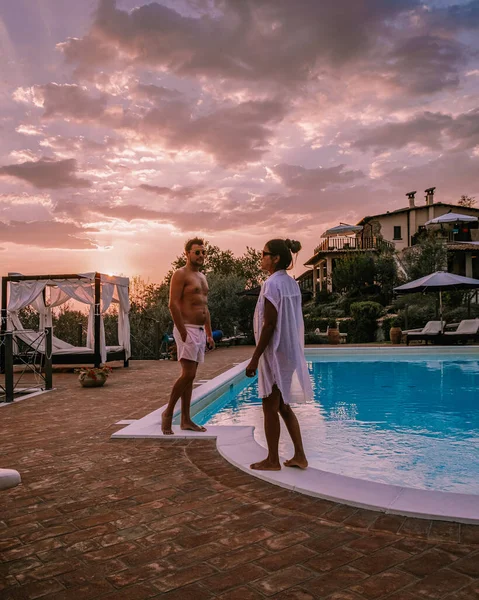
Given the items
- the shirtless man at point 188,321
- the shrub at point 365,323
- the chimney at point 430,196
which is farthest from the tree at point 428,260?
the shirtless man at point 188,321

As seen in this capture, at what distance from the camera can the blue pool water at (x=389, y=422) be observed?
477 cm

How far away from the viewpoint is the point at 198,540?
2.42 m

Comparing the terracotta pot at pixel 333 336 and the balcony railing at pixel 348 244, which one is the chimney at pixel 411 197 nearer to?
the balcony railing at pixel 348 244

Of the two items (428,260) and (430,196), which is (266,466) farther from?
(430,196)

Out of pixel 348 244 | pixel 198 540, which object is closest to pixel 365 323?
pixel 348 244

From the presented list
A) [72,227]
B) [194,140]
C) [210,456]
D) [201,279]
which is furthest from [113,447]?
[72,227]

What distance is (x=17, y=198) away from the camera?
14.3 meters

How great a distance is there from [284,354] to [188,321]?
151cm

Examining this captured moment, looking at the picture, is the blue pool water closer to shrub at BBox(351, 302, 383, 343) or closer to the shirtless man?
the shirtless man

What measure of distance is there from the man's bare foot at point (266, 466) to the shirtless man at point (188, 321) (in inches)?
50.1

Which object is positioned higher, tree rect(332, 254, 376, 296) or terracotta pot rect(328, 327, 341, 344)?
tree rect(332, 254, 376, 296)

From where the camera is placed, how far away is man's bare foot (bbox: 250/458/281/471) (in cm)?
352

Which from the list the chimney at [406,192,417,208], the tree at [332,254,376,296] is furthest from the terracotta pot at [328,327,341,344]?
the chimney at [406,192,417,208]

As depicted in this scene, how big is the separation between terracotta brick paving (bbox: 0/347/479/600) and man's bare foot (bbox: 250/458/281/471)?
4.7 inches
